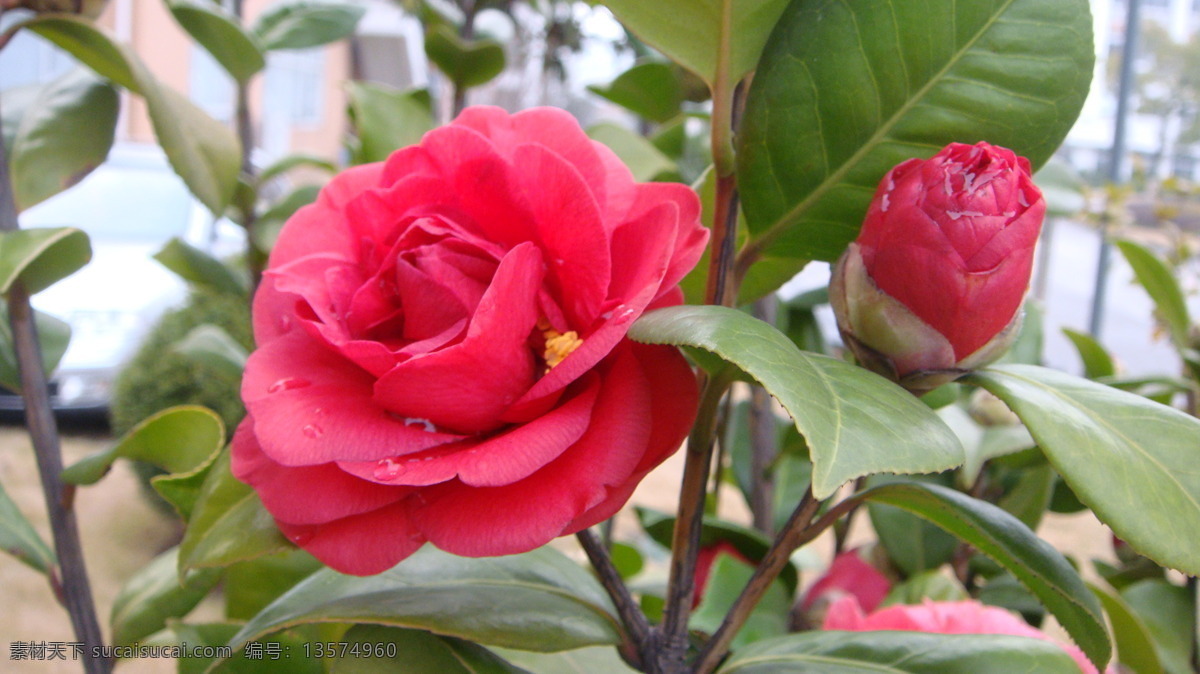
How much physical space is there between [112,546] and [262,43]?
3.69 feet

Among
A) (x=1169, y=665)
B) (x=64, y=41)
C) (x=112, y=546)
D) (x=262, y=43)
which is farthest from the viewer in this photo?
(x=112, y=546)

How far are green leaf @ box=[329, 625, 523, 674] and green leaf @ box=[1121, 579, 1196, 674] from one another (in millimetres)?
724

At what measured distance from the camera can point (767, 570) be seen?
1.34 ft

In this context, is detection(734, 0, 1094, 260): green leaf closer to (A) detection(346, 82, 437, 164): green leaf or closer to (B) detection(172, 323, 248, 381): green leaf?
(A) detection(346, 82, 437, 164): green leaf

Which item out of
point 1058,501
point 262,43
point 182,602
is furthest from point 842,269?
point 262,43

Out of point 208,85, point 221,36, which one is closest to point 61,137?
point 221,36

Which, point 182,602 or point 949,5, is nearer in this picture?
point 949,5

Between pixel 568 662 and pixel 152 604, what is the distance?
1.19ft

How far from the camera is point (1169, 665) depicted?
788mm

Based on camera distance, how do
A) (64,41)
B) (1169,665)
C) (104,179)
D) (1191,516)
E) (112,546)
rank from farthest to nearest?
(104,179) < (112,546) < (1169,665) < (64,41) < (1191,516)

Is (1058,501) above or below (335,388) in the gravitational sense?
below

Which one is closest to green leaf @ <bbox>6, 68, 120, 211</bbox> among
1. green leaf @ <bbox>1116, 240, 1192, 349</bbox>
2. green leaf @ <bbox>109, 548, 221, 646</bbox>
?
green leaf @ <bbox>109, 548, 221, 646</bbox>

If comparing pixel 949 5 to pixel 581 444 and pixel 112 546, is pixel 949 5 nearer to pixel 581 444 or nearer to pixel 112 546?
pixel 581 444

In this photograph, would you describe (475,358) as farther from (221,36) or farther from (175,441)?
(221,36)
